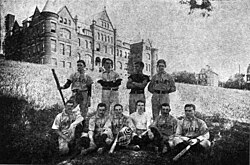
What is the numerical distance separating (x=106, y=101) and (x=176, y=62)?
127cm

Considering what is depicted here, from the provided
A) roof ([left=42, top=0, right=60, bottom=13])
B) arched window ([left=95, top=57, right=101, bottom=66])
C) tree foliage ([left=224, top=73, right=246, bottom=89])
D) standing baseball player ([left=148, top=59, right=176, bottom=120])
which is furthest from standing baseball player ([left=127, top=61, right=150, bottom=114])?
roof ([left=42, top=0, right=60, bottom=13])

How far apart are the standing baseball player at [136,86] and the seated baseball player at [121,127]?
0.17m

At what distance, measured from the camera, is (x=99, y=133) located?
160 inches

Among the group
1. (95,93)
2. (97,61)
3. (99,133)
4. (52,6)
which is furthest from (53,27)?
(99,133)

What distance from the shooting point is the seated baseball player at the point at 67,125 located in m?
4.15

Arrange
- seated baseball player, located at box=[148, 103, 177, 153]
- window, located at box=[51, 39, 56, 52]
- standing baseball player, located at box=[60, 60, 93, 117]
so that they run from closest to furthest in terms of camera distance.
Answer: seated baseball player, located at box=[148, 103, 177, 153] < standing baseball player, located at box=[60, 60, 93, 117] < window, located at box=[51, 39, 56, 52]

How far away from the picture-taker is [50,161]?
13.6 feet

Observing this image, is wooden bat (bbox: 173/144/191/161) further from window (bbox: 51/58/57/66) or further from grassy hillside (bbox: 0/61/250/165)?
window (bbox: 51/58/57/66)

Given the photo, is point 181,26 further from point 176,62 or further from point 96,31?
point 96,31

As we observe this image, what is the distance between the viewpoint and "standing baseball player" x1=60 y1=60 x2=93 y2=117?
4.38 meters

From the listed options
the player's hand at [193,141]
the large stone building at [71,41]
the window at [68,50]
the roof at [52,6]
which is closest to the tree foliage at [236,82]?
the player's hand at [193,141]

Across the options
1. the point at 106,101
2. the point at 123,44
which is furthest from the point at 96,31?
the point at 106,101

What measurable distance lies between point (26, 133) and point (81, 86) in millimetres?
1186

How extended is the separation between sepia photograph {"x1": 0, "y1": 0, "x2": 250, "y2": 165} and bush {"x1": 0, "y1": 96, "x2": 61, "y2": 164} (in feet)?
0.05
